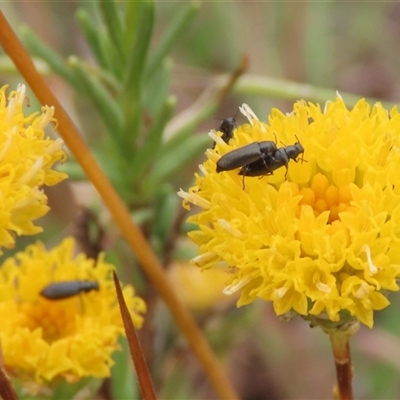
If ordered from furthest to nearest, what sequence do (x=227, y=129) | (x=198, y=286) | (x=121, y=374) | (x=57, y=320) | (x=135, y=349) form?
(x=198, y=286) → (x=121, y=374) → (x=57, y=320) → (x=227, y=129) → (x=135, y=349)

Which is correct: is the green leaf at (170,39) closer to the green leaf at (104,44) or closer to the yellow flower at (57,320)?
the green leaf at (104,44)

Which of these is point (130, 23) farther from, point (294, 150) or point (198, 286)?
point (198, 286)

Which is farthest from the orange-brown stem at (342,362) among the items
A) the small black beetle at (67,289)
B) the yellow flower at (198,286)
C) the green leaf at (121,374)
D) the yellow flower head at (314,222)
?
the yellow flower at (198,286)

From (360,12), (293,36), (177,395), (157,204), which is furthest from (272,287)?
(360,12)

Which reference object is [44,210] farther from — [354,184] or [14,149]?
[354,184]

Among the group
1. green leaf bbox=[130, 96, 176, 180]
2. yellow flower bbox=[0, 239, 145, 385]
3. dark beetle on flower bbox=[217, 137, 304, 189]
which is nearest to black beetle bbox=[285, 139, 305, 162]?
dark beetle on flower bbox=[217, 137, 304, 189]

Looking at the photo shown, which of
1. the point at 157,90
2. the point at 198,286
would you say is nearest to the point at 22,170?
the point at 157,90
